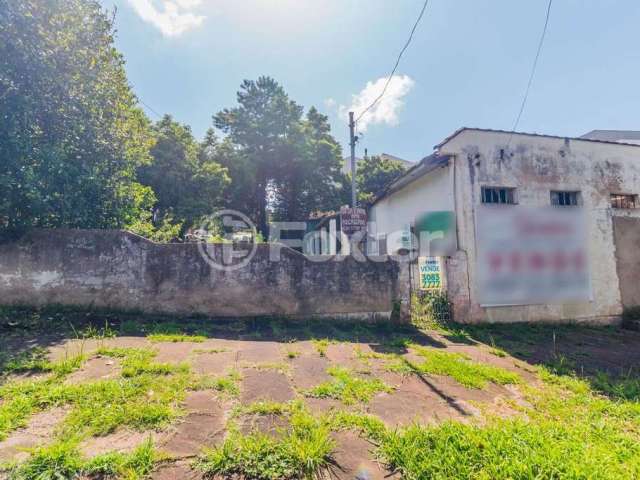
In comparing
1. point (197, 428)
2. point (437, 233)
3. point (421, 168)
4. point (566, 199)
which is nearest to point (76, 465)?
point (197, 428)

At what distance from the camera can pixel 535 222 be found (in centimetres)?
700

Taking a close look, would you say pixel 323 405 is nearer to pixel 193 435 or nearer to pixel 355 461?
→ pixel 355 461

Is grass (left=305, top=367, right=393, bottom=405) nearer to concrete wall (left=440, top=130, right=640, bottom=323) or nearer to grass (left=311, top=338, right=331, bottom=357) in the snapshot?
grass (left=311, top=338, right=331, bottom=357)

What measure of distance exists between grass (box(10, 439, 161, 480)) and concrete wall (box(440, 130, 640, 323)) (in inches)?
238

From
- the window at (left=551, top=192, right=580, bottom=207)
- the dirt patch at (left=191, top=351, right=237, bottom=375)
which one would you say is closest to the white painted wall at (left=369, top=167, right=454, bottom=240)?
the window at (left=551, top=192, right=580, bottom=207)

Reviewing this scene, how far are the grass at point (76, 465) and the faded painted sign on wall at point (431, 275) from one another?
5628mm

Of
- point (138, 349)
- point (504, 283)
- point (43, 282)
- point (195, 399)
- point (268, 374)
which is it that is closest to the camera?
point (195, 399)

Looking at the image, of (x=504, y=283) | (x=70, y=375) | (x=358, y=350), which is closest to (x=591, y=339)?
(x=504, y=283)

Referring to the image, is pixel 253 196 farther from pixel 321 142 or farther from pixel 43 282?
pixel 43 282

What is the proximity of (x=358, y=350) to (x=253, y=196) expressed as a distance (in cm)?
1570

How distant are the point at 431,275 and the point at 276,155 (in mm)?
13457

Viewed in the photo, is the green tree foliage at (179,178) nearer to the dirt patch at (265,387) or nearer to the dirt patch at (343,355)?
the dirt patch at (343,355)

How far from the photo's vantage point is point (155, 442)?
199cm

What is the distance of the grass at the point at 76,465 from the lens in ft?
5.44
